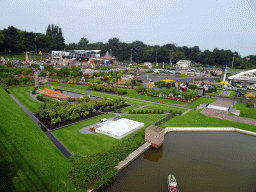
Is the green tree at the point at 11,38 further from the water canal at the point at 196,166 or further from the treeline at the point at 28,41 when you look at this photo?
the water canal at the point at 196,166

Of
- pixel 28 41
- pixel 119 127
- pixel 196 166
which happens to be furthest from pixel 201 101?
pixel 28 41

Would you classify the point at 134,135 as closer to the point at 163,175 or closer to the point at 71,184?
the point at 163,175

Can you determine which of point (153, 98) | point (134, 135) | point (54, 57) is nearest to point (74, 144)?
point (134, 135)

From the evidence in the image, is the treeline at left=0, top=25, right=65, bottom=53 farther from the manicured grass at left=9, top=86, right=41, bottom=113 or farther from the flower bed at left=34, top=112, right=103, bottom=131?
the flower bed at left=34, top=112, right=103, bottom=131

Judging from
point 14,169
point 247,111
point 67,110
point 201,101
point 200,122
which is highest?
point 67,110

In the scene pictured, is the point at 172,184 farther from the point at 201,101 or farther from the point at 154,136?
the point at 201,101

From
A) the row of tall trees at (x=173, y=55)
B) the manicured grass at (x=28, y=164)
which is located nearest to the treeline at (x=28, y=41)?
the row of tall trees at (x=173, y=55)
